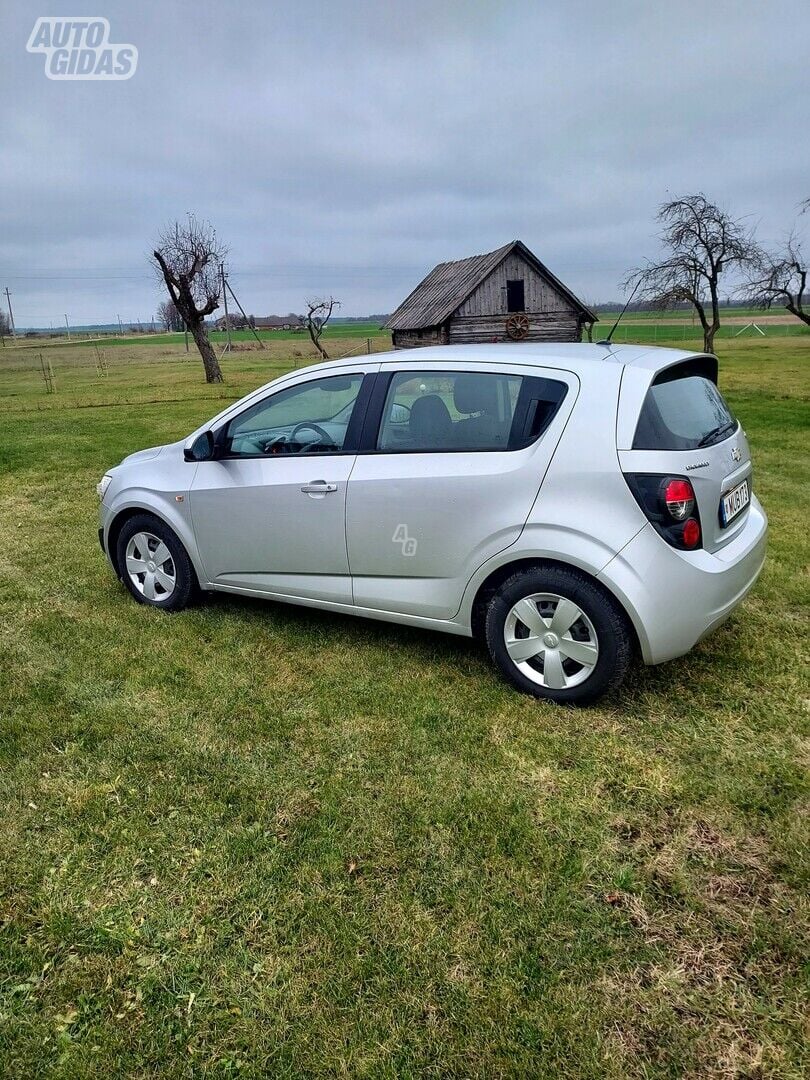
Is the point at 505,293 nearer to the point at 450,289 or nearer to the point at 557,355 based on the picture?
the point at 450,289

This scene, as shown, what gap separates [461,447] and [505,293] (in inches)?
918

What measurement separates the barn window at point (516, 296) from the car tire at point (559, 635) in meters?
23.7

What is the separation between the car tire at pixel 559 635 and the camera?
10.0 feet

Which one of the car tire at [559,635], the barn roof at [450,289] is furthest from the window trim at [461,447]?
the barn roof at [450,289]

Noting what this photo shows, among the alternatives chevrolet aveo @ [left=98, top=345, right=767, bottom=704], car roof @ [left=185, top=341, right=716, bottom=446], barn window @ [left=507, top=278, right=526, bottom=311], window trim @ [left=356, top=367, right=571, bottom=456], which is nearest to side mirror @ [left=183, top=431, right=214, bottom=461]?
chevrolet aveo @ [left=98, top=345, right=767, bottom=704]

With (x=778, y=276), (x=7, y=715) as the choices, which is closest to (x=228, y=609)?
(x=7, y=715)

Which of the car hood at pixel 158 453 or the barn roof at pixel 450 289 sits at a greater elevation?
the barn roof at pixel 450 289

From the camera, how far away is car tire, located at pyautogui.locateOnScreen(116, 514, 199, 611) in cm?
447

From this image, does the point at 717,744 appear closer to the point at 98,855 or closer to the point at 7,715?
the point at 98,855

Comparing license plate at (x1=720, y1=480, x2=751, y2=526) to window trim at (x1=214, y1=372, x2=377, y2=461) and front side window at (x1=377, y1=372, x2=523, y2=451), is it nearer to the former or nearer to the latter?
front side window at (x1=377, y1=372, x2=523, y2=451)

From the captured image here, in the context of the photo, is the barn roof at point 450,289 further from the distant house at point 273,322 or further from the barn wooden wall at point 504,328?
the distant house at point 273,322

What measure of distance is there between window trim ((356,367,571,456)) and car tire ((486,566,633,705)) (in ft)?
2.06

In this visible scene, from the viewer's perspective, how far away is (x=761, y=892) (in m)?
2.23

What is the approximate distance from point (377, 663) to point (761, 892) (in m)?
2.14
